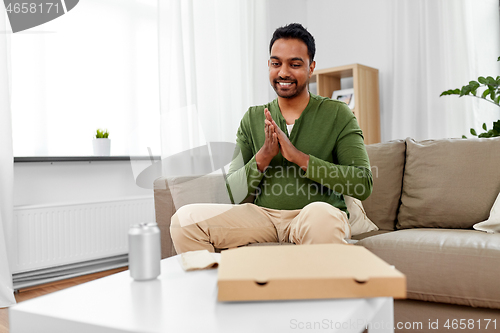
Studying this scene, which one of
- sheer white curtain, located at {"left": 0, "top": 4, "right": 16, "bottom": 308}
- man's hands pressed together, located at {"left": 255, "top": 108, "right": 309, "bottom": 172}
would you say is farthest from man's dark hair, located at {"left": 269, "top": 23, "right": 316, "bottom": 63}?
sheer white curtain, located at {"left": 0, "top": 4, "right": 16, "bottom": 308}

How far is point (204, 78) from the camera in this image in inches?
123

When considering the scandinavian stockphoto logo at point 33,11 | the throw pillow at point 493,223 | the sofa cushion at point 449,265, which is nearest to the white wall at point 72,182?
the scandinavian stockphoto logo at point 33,11

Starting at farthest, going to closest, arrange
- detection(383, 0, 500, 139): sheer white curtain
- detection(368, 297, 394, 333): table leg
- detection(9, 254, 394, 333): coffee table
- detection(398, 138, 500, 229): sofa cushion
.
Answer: detection(383, 0, 500, 139): sheer white curtain < detection(398, 138, 500, 229): sofa cushion < detection(368, 297, 394, 333): table leg < detection(9, 254, 394, 333): coffee table

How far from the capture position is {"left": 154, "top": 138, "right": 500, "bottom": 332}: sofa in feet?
4.09

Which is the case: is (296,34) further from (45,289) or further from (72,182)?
(45,289)

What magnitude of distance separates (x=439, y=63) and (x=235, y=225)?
103 inches

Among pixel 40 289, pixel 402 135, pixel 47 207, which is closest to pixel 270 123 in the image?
pixel 47 207

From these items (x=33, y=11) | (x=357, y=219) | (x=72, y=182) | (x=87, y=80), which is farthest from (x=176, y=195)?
(x=33, y=11)

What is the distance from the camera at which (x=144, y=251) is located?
77 centimetres

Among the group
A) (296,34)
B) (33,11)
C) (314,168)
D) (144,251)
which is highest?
(33,11)

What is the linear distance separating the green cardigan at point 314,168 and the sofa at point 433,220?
0.18 metres

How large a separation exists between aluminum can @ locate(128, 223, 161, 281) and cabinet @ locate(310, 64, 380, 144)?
279 cm

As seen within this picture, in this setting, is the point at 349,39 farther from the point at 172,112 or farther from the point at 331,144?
the point at 331,144

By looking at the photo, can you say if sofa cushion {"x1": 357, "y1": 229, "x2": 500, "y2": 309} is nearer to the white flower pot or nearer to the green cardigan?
the green cardigan
